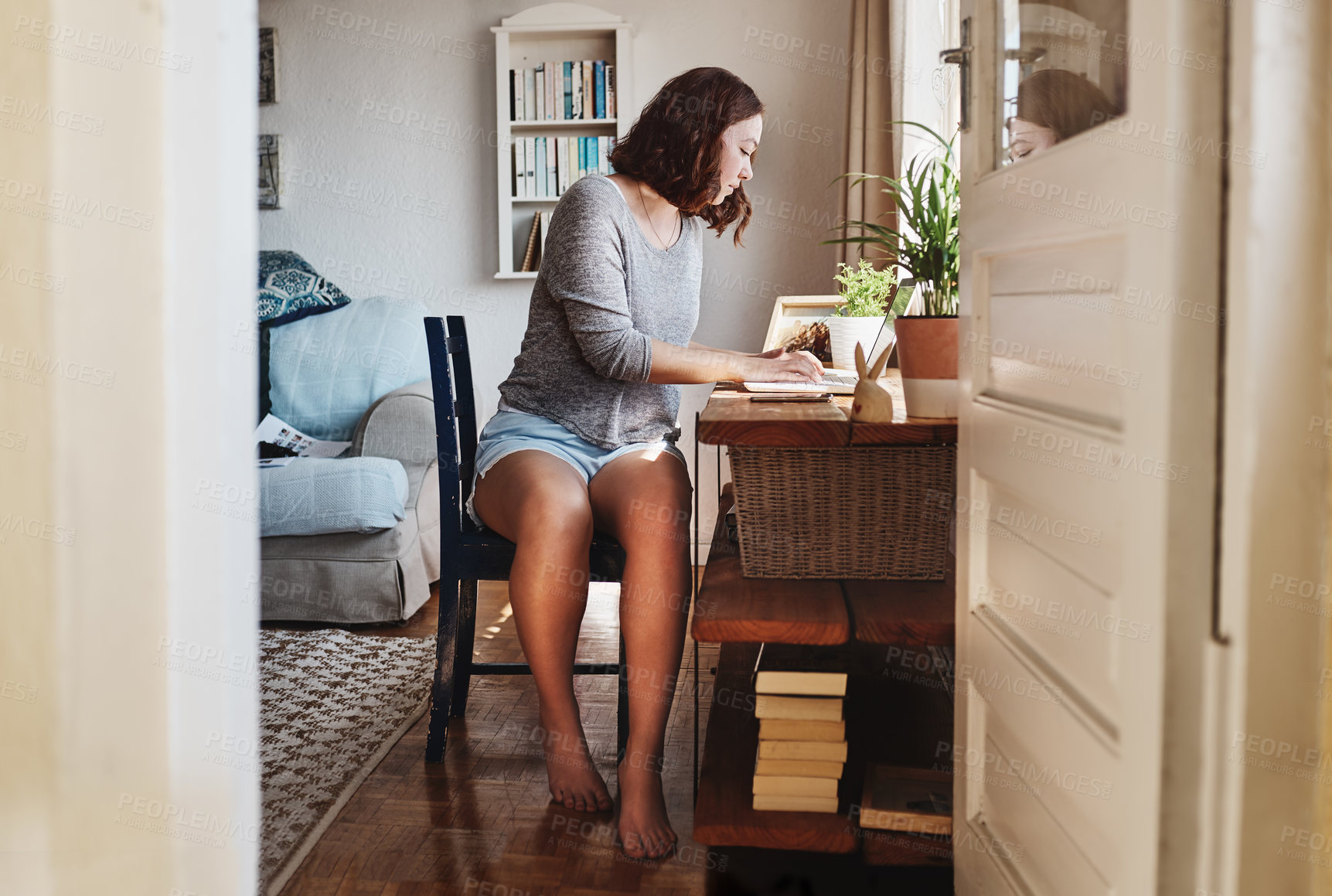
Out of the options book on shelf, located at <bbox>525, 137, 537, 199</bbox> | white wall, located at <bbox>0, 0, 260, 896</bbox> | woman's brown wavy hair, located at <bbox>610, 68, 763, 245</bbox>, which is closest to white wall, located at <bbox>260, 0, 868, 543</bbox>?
book on shelf, located at <bbox>525, 137, 537, 199</bbox>

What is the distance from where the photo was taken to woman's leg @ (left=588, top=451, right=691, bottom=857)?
161 centimetres

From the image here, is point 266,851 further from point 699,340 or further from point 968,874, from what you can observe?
point 699,340

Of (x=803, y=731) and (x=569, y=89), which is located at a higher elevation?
(x=569, y=89)

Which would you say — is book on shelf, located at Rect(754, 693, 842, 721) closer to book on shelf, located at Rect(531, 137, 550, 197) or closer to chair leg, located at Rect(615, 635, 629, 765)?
chair leg, located at Rect(615, 635, 629, 765)

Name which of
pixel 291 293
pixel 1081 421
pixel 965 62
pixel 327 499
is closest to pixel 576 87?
pixel 291 293

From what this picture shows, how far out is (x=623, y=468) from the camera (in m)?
1.81

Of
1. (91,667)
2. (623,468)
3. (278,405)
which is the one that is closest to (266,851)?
(623,468)

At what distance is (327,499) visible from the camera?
277 centimetres

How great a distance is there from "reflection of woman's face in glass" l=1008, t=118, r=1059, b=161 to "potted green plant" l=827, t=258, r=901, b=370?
797 millimetres

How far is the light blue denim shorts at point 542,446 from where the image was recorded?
185 cm

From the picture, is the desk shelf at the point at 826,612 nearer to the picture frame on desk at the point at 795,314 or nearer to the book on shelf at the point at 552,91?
the picture frame on desk at the point at 795,314

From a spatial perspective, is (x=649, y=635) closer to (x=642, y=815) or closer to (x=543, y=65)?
(x=642, y=815)

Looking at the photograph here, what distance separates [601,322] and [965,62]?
0.78 metres

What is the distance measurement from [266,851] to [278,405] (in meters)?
2.02
